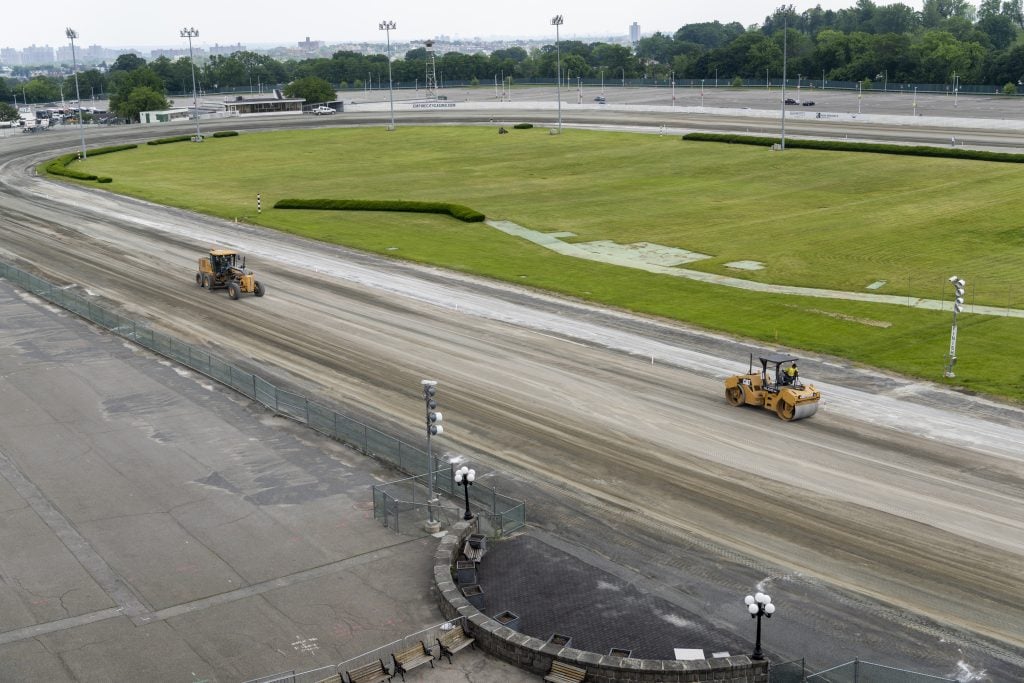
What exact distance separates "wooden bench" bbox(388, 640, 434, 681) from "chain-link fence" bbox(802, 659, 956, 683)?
7913mm

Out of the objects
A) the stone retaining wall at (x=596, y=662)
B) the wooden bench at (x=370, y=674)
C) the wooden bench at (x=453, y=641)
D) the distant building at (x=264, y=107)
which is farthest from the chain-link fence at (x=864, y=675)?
the distant building at (x=264, y=107)

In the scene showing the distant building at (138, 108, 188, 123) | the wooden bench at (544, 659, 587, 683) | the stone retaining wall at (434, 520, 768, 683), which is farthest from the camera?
the distant building at (138, 108, 188, 123)

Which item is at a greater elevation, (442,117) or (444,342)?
(442,117)

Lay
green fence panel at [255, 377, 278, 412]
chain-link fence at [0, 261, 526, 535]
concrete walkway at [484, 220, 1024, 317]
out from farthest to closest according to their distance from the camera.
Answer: concrete walkway at [484, 220, 1024, 317] → green fence panel at [255, 377, 278, 412] → chain-link fence at [0, 261, 526, 535]

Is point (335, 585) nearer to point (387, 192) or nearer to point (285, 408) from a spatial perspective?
point (285, 408)

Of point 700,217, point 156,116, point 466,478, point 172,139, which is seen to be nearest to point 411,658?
point 466,478

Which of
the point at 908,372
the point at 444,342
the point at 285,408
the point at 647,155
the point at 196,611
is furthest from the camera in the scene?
the point at 647,155

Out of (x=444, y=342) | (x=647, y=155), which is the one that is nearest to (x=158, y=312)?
(x=444, y=342)

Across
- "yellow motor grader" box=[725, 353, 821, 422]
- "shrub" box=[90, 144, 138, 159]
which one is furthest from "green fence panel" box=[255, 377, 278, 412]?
"shrub" box=[90, 144, 138, 159]

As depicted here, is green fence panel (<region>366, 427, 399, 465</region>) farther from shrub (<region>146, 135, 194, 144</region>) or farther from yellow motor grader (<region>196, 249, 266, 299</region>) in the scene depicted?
shrub (<region>146, 135, 194, 144</region>)

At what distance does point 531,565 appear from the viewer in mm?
28859

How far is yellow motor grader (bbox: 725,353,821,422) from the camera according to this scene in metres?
39.3

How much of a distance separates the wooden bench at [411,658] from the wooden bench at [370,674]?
0.98ft

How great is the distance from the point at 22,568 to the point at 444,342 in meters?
25.0
